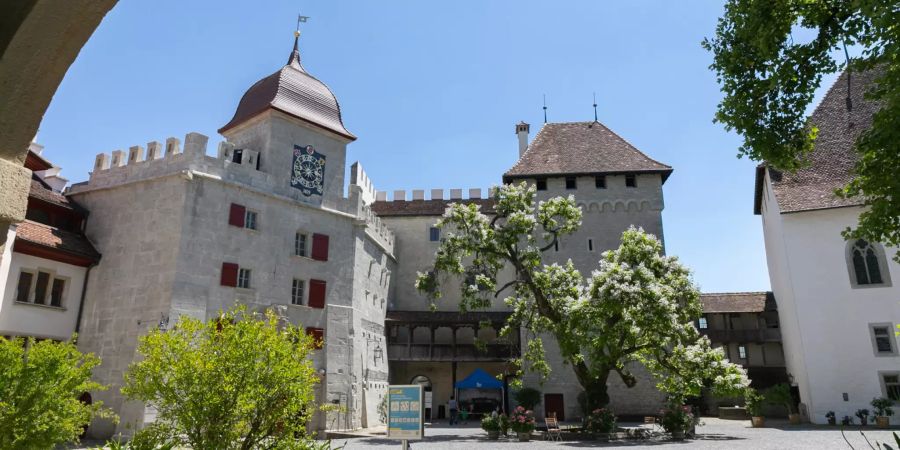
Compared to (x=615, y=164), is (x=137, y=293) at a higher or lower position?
→ lower

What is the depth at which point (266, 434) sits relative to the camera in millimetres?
8242

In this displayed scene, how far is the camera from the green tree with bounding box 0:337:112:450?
984 cm

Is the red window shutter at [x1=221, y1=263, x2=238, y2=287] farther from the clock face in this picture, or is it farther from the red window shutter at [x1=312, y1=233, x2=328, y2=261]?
the clock face

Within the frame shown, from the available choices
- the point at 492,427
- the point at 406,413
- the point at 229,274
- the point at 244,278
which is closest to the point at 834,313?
the point at 492,427

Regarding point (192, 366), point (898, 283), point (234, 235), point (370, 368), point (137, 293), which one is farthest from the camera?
point (370, 368)

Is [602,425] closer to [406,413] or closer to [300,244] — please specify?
[406,413]

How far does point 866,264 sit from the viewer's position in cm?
2616

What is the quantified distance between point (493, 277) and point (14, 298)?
16963 mm

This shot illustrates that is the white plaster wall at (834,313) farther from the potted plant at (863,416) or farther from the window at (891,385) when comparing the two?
the potted plant at (863,416)

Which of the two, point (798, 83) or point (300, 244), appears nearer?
point (798, 83)

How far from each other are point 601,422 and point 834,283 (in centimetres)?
1473

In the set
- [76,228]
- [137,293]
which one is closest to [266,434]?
[137,293]

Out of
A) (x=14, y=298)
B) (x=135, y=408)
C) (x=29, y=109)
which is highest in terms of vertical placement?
(x=14, y=298)

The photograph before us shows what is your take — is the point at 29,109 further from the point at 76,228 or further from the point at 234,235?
the point at 76,228
